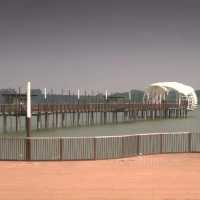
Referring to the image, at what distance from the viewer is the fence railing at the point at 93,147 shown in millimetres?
20016

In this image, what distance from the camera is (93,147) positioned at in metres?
20.0

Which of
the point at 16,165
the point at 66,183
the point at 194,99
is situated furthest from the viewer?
the point at 194,99

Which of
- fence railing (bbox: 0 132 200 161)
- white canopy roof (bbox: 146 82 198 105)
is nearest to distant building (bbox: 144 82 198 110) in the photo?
white canopy roof (bbox: 146 82 198 105)

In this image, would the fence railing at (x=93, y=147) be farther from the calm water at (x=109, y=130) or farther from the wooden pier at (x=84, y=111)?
the wooden pier at (x=84, y=111)

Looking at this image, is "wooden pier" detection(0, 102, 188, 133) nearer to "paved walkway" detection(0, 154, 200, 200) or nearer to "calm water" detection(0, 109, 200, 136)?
"calm water" detection(0, 109, 200, 136)

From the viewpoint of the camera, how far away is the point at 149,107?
97.1 metres

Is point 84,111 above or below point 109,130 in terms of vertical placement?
above

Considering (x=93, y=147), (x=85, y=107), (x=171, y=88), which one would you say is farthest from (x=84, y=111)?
(x=93, y=147)

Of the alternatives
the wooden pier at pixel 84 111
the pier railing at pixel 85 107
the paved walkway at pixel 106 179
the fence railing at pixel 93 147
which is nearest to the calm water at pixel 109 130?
the wooden pier at pixel 84 111

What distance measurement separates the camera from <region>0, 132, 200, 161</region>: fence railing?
2002cm

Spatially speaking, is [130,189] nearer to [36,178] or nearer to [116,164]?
[36,178]

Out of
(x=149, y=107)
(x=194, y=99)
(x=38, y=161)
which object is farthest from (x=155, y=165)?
(x=194, y=99)

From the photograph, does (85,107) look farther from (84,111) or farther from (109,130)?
(109,130)

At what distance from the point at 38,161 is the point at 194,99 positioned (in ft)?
363
